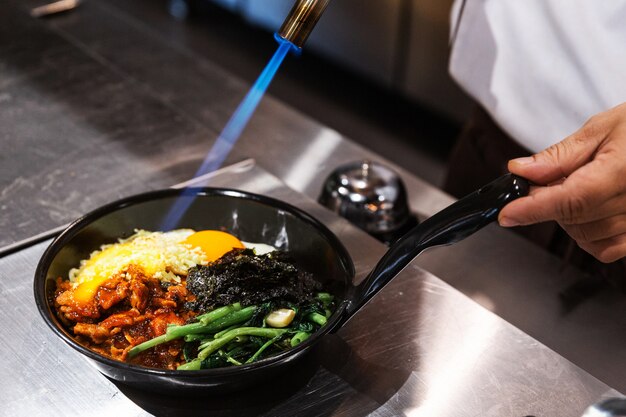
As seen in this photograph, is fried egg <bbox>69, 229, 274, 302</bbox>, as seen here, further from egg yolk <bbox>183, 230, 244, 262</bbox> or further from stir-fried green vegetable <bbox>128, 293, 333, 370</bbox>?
stir-fried green vegetable <bbox>128, 293, 333, 370</bbox>

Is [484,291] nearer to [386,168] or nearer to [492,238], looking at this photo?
[492,238]

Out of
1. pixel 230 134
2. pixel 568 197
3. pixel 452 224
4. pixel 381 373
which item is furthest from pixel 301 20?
pixel 230 134

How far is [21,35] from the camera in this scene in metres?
2.51

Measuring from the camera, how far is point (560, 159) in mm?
1299

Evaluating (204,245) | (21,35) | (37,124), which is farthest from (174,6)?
(204,245)

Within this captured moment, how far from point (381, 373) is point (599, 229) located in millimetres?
472

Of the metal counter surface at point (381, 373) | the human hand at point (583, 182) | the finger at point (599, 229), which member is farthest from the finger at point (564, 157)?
the metal counter surface at point (381, 373)

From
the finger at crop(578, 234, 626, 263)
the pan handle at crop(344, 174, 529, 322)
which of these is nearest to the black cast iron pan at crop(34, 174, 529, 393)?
the pan handle at crop(344, 174, 529, 322)

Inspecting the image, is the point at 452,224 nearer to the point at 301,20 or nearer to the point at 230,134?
the point at 301,20

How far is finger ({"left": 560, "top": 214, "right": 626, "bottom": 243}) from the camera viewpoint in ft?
4.42

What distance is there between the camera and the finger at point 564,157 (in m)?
1.28

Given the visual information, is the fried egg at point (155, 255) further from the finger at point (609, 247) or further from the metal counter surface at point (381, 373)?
the finger at point (609, 247)

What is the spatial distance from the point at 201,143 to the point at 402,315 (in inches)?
32.8

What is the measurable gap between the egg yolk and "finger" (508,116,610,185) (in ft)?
1.85
